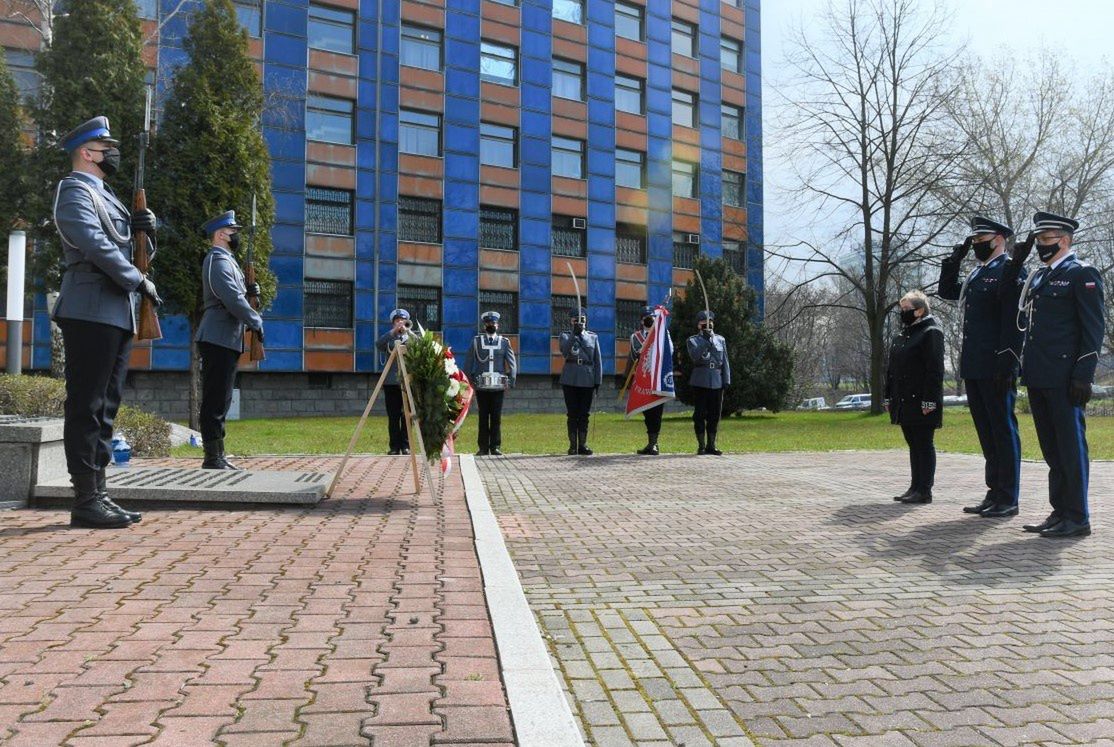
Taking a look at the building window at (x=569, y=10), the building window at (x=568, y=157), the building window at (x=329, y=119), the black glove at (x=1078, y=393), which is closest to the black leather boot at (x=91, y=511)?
the black glove at (x=1078, y=393)

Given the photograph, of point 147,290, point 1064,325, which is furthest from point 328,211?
point 1064,325

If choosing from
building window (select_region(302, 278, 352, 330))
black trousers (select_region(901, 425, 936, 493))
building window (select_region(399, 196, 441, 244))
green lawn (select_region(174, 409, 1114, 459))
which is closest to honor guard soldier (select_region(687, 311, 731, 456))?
green lawn (select_region(174, 409, 1114, 459))

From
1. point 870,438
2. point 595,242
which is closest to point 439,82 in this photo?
point 595,242

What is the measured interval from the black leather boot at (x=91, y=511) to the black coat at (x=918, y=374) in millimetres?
6336

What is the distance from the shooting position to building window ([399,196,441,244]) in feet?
113

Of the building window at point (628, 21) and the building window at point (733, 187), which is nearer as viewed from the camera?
the building window at point (628, 21)

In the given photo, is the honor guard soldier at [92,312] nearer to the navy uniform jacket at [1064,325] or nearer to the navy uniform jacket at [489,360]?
the navy uniform jacket at [1064,325]

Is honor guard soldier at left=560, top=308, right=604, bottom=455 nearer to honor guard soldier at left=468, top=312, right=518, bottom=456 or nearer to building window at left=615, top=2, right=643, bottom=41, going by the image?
honor guard soldier at left=468, top=312, right=518, bottom=456

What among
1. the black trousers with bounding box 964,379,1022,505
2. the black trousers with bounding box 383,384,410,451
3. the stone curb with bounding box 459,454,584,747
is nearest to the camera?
the stone curb with bounding box 459,454,584,747

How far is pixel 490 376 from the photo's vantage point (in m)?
13.6

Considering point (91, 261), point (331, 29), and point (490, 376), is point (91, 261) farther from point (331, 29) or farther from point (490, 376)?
point (331, 29)

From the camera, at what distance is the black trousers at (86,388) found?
5777 mm

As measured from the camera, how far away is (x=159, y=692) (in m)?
2.97

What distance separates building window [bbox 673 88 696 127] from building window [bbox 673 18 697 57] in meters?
1.84
